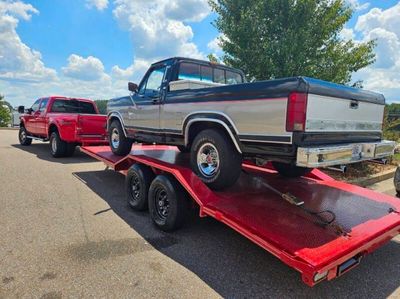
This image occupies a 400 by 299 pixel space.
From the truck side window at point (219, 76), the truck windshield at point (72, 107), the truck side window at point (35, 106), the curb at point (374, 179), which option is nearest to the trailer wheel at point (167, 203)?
the truck side window at point (219, 76)

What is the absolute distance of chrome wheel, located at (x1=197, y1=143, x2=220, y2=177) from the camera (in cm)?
420

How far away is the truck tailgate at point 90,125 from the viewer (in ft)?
31.9

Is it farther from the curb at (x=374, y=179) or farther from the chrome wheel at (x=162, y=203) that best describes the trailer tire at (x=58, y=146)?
the curb at (x=374, y=179)

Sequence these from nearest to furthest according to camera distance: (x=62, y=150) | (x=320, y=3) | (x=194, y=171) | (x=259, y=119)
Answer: (x=259, y=119) → (x=194, y=171) → (x=320, y=3) → (x=62, y=150)

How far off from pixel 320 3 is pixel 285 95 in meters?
6.84

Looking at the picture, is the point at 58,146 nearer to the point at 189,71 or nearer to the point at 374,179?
the point at 189,71

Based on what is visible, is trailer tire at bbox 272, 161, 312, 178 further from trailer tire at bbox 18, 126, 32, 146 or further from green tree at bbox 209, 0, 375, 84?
trailer tire at bbox 18, 126, 32, 146

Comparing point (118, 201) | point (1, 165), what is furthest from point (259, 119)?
point (1, 165)

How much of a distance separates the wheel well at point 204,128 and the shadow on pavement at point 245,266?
124 cm

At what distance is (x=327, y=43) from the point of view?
29.5ft

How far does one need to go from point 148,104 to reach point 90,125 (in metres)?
4.76

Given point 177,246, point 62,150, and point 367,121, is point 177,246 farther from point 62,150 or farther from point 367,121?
point 62,150

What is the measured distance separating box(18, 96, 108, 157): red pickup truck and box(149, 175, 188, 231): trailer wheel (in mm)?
5844

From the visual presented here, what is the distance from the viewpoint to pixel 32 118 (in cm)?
1216
